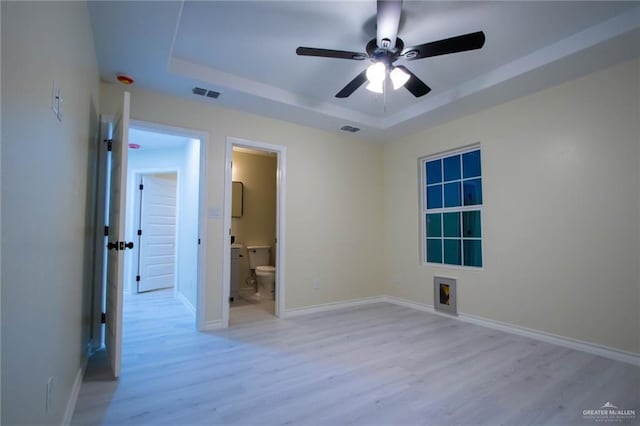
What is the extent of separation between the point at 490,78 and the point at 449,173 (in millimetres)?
1324

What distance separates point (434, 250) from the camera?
423cm

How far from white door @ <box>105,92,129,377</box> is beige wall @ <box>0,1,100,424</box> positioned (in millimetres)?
247

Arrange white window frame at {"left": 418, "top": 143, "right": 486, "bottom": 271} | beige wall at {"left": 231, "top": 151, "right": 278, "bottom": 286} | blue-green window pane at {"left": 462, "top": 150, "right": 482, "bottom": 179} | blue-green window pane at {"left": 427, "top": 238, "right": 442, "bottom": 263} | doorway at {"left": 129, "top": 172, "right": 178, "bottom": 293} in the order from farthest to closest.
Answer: beige wall at {"left": 231, "top": 151, "right": 278, "bottom": 286} < doorway at {"left": 129, "top": 172, "right": 178, "bottom": 293} < blue-green window pane at {"left": 427, "top": 238, "right": 442, "bottom": 263} < blue-green window pane at {"left": 462, "top": 150, "right": 482, "bottom": 179} < white window frame at {"left": 418, "top": 143, "right": 486, "bottom": 271}

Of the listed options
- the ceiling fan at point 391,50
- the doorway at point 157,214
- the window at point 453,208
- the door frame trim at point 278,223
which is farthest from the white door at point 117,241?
the window at point 453,208

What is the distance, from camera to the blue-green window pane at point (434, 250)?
4.16 metres

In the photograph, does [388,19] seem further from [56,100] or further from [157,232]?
[157,232]

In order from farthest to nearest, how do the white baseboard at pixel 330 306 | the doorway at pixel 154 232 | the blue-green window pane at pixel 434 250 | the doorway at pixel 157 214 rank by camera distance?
1. the doorway at pixel 154 232
2. the doorway at pixel 157 214
3. the blue-green window pane at pixel 434 250
4. the white baseboard at pixel 330 306

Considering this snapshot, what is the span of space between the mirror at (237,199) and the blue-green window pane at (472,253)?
368 centimetres

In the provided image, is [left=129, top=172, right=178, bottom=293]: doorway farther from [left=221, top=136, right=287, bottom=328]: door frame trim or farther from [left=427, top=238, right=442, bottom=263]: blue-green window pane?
[left=427, top=238, right=442, bottom=263]: blue-green window pane

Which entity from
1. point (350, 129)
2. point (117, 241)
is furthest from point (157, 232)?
point (350, 129)

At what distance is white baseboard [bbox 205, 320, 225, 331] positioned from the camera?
3.29 meters

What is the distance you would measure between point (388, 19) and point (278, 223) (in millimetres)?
2543

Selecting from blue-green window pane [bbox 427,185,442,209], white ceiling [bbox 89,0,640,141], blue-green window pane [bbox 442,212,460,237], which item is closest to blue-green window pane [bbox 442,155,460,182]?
blue-green window pane [bbox 427,185,442,209]

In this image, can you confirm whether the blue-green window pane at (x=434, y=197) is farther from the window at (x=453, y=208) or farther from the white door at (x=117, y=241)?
the white door at (x=117, y=241)
